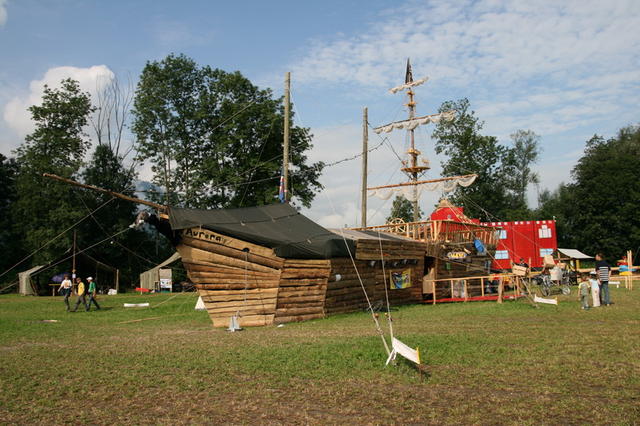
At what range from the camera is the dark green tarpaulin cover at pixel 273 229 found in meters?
14.1

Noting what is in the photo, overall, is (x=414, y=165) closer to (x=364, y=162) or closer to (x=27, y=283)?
(x=364, y=162)

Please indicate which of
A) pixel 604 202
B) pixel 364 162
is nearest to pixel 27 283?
pixel 364 162

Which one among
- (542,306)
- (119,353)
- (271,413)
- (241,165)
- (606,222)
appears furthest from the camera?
(606,222)

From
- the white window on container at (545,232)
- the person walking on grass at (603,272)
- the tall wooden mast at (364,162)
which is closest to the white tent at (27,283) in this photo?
the tall wooden mast at (364,162)

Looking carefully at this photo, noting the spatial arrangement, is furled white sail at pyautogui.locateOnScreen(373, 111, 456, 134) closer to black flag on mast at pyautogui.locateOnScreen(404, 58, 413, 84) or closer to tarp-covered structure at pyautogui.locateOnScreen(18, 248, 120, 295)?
black flag on mast at pyautogui.locateOnScreen(404, 58, 413, 84)

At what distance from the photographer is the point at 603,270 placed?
15648 millimetres

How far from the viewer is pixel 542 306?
660 inches

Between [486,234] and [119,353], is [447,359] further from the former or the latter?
[486,234]

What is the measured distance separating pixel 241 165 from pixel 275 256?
24058 mm

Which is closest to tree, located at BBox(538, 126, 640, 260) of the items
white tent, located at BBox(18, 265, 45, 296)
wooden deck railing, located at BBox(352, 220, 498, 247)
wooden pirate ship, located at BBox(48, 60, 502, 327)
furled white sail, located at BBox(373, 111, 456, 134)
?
furled white sail, located at BBox(373, 111, 456, 134)

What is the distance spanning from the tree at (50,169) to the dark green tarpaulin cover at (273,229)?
86.4 ft

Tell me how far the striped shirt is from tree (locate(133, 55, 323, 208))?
78.9 feet

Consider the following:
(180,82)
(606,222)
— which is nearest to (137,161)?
(180,82)

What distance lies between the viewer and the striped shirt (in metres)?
15.6
